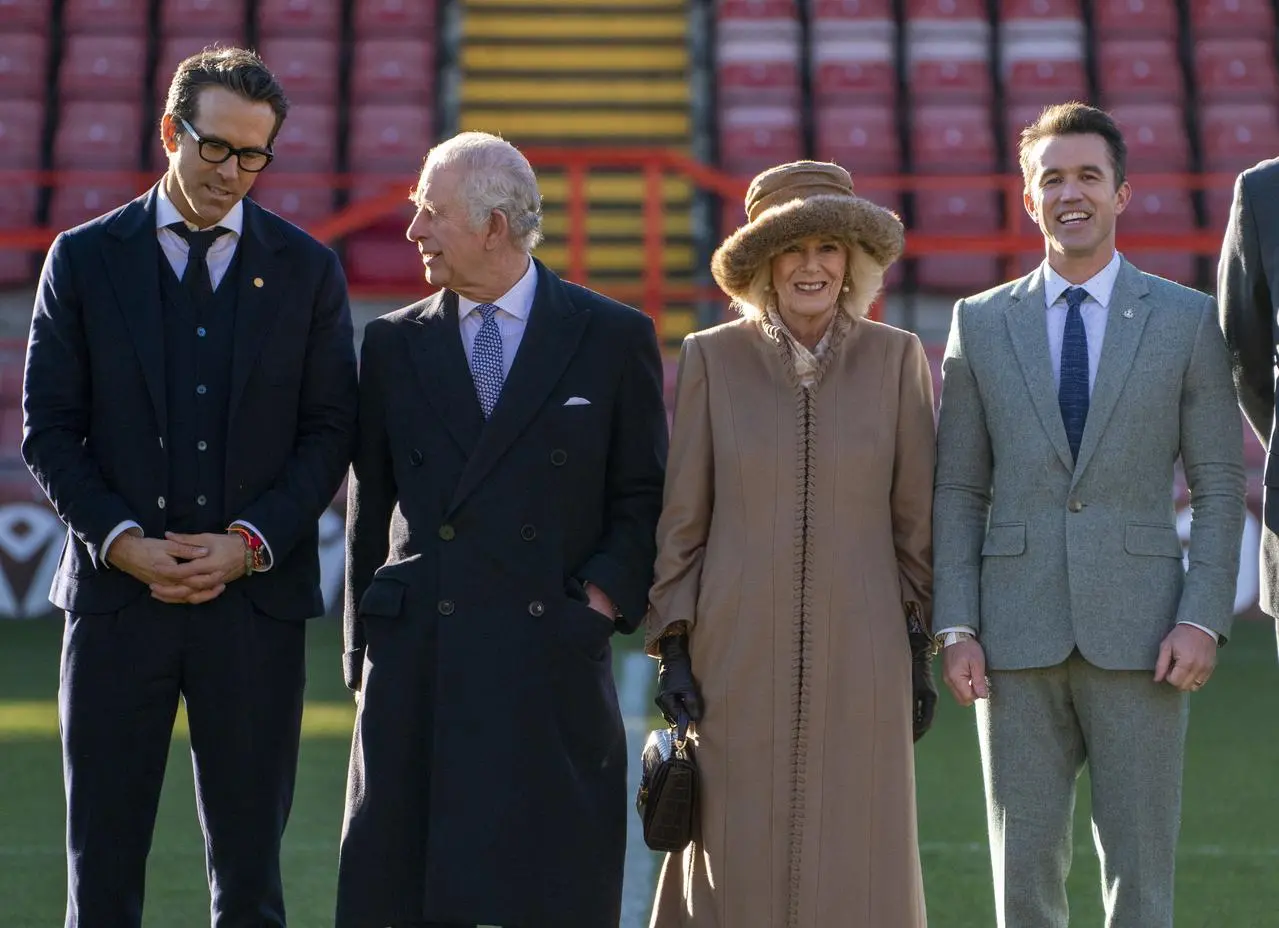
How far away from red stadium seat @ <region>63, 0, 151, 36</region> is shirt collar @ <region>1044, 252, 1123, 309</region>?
9995 millimetres

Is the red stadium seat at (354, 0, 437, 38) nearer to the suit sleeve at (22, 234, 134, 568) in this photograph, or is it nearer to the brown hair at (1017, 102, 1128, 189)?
the suit sleeve at (22, 234, 134, 568)

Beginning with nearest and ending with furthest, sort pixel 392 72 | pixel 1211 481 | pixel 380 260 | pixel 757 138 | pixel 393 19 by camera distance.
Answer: pixel 1211 481
pixel 380 260
pixel 757 138
pixel 392 72
pixel 393 19

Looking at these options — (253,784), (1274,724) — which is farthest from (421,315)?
(1274,724)

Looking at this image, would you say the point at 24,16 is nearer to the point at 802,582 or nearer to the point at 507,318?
the point at 507,318

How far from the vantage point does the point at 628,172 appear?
1224 centimetres

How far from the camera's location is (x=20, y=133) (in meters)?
11.6

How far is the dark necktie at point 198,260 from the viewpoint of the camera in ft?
11.2

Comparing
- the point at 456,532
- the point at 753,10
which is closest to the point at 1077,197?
the point at 456,532

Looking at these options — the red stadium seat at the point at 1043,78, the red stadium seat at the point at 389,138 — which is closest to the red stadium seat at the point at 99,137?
the red stadium seat at the point at 389,138

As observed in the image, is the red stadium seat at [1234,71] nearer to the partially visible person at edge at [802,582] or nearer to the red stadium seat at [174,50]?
the red stadium seat at [174,50]

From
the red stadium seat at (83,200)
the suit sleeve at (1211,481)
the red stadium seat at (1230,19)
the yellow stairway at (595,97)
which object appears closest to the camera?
the suit sleeve at (1211,481)

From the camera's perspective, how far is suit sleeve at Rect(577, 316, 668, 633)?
3.38 meters

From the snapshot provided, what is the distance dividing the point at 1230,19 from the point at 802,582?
10.4 meters

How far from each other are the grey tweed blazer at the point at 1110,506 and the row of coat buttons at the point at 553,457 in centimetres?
65
